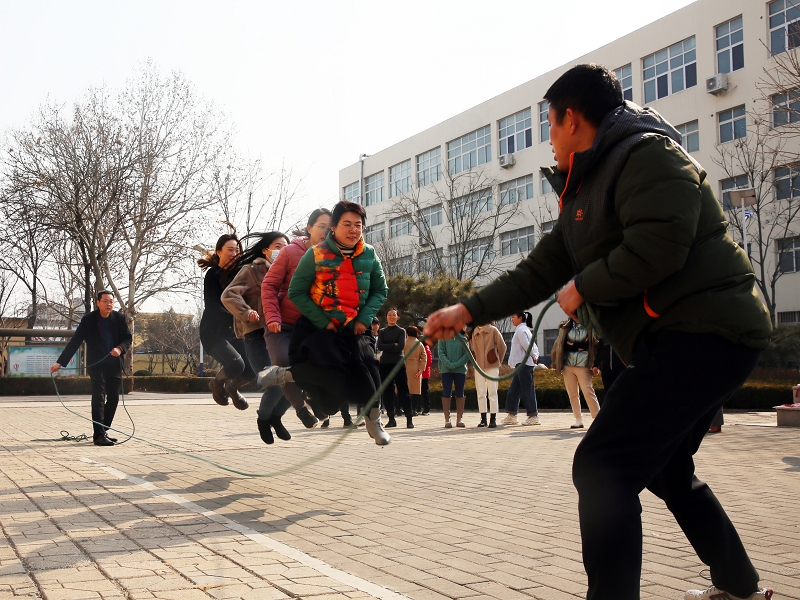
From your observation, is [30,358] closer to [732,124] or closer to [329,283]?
[329,283]

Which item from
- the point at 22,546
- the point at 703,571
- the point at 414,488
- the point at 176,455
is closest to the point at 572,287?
the point at 703,571

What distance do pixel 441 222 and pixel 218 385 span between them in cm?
4937

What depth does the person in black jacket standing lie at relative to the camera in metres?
11.7

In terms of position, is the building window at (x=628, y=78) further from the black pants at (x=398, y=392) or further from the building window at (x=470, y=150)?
the black pants at (x=398, y=392)

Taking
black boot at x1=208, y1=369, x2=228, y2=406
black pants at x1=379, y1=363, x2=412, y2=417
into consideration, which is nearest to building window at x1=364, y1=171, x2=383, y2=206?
black pants at x1=379, y1=363, x2=412, y2=417

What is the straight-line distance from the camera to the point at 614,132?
283cm

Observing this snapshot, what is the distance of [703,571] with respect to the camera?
407cm

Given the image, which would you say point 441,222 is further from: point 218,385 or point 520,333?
point 218,385

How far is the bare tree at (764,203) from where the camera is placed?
33219 mm

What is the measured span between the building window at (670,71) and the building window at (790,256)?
9.20 meters

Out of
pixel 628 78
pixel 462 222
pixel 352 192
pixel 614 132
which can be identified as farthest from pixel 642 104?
pixel 614 132

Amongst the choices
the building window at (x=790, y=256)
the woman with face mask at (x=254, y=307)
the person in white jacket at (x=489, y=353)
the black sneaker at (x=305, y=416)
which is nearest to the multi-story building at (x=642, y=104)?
the building window at (x=790, y=256)

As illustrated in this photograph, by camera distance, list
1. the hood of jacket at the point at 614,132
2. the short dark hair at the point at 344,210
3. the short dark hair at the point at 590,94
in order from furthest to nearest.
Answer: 1. the short dark hair at the point at 344,210
2. the short dark hair at the point at 590,94
3. the hood of jacket at the point at 614,132

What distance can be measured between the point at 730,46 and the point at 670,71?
12.8ft
